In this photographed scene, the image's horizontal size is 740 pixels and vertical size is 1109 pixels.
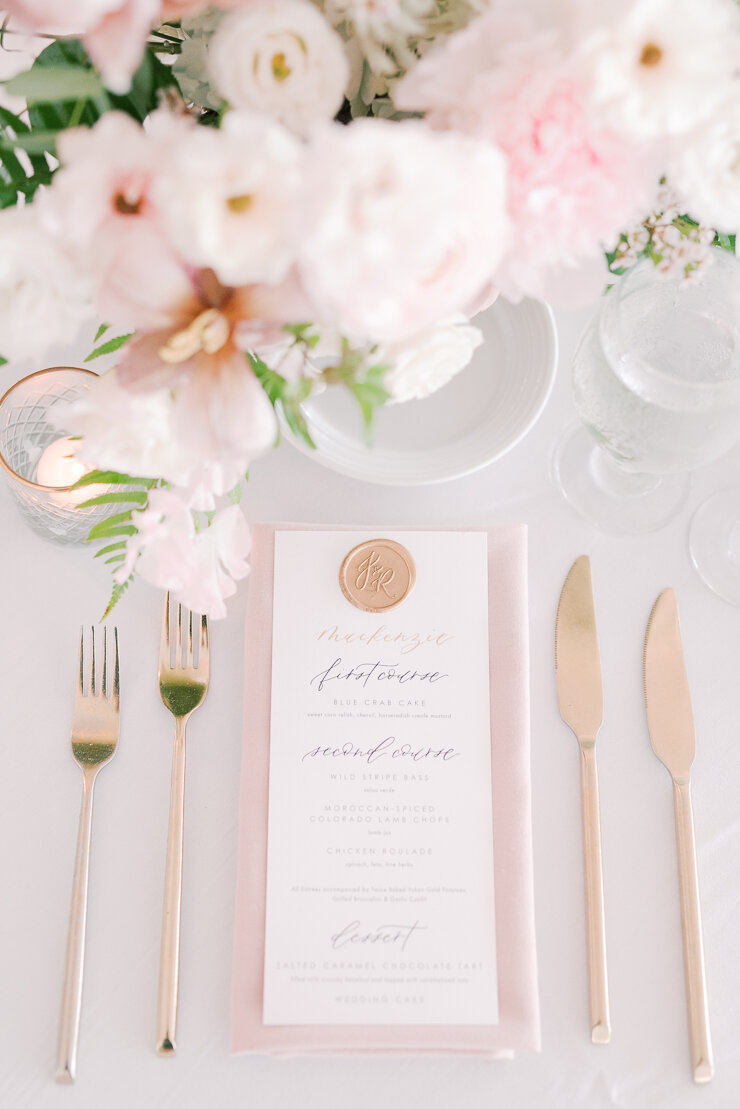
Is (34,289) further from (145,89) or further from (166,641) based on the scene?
(166,641)

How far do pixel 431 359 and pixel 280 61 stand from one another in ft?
0.62

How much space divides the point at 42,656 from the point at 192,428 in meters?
0.45

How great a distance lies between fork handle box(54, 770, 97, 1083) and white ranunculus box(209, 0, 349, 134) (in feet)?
1.90

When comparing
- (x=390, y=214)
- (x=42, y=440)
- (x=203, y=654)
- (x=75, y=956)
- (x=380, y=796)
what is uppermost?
(x=42, y=440)

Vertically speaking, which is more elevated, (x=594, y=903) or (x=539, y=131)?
(x=539, y=131)

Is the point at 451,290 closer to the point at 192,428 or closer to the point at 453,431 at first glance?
the point at 192,428

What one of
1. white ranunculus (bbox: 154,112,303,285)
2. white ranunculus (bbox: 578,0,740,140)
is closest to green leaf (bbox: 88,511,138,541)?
white ranunculus (bbox: 154,112,303,285)

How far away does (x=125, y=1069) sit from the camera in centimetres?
72

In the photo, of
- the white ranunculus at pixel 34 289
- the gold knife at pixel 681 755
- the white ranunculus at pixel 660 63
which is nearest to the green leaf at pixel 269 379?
the white ranunculus at pixel 34 289

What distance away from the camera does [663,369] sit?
29.3 inches

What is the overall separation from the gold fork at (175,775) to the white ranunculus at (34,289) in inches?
14.8

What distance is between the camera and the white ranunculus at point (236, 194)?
39 cm

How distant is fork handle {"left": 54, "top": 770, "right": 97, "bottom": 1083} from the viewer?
2.33 feet

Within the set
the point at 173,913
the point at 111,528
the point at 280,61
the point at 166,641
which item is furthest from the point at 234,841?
the point at 280,61
